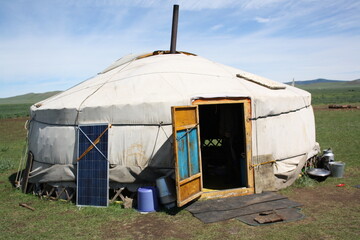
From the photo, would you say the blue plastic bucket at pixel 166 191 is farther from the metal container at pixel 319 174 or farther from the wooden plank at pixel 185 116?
the metal container at pixel 319 174

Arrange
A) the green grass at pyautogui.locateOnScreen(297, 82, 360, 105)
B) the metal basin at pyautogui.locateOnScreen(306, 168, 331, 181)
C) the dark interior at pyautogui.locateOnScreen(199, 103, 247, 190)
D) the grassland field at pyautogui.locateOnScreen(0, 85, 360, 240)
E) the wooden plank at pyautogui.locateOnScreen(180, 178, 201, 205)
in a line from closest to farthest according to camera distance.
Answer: the grassland field at pyautogui.locateOnScreen(0, 85, 360, 240) → the wooden plank at pyautogui.locateOnScreen(180, 178, 201, 205) → the dark interior at pyautogui.locateOnScreen(199, 103, 247, 190) → the metal basin at pyautogui.locateOnScreen(306, 168, 331, 181) → the green grass at pyautogui.locateOnScreen(297, 82, 360, 105)

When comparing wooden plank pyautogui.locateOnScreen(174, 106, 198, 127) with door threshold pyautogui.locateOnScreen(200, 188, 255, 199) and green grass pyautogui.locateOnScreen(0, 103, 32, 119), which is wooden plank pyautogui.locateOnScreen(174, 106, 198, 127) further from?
green grass pyautogui.locateOnScreen(0, 103, 32, 119)

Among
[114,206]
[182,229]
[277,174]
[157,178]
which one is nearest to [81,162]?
[114,206]

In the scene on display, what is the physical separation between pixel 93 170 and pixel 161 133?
4.96 feet

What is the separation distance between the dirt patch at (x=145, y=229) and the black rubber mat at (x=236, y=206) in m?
0.57

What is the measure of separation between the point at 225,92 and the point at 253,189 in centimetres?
208

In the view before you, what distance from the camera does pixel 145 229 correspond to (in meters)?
5.54

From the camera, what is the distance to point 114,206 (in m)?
6.57

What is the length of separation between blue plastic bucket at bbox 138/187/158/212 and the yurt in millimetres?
338

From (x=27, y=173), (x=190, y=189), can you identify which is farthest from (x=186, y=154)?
(x=27, y=173)

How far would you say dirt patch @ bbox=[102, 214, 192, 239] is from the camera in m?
5.29

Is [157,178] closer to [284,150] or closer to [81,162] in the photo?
[81,162]

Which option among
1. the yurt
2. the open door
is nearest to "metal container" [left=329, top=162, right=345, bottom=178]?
the yurt

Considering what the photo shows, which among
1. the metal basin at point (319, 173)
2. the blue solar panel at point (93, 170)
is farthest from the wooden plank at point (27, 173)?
the metal basin at point (319, 173)
